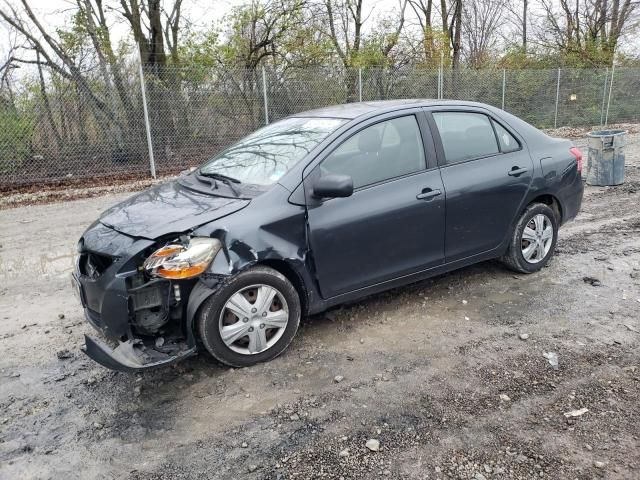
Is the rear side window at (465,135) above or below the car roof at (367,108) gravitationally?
below

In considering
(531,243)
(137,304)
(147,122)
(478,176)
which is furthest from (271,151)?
(147,122)

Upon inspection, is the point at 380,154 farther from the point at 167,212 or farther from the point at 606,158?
the point at 606,158

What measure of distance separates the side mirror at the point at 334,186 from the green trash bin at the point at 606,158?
6.71m

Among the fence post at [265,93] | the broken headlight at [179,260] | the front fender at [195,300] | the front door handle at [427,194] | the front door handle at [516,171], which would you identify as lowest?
the front fender at [195,300]

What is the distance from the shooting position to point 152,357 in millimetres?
3189

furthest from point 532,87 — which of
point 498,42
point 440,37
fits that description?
point 498,42

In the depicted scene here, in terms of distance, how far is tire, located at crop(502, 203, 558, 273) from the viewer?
4.80m

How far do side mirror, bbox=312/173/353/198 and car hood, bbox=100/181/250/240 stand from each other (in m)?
0.49

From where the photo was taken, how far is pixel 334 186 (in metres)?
3.53

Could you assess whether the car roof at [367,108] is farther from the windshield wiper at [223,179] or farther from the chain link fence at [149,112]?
the chain link fence at [149,112]

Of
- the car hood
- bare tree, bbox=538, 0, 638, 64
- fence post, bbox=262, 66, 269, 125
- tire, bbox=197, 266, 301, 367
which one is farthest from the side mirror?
bare tree, bbox=538, 0, 638, 64

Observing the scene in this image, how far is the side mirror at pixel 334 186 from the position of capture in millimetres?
3537

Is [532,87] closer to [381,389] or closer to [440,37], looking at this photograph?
[440,37]

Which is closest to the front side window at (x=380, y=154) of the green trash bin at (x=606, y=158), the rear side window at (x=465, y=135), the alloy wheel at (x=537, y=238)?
the rear side window at (x=465, y=135)
